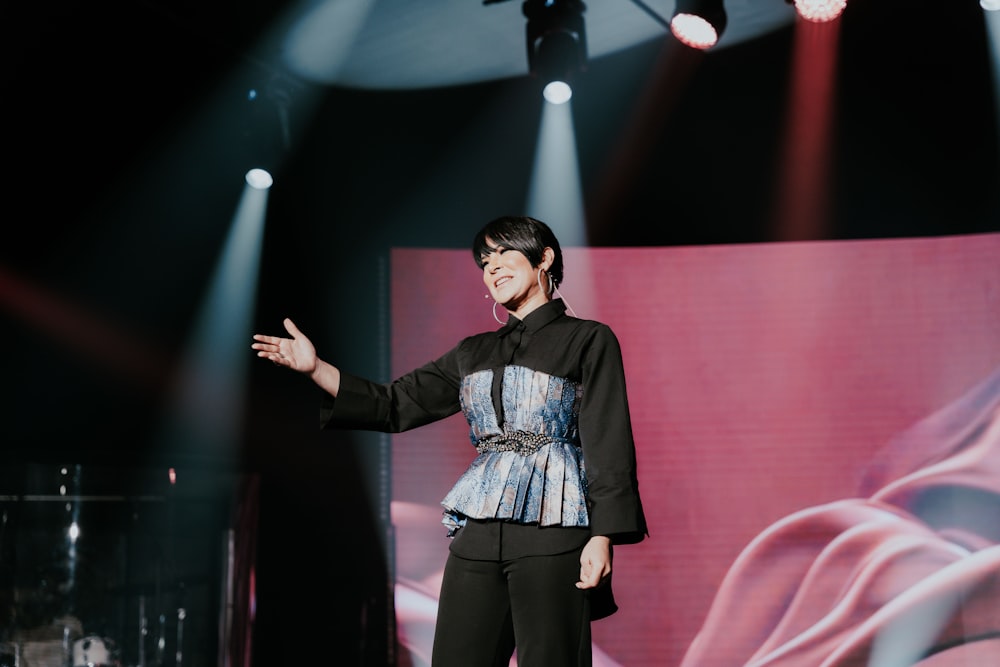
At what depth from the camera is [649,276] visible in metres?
4.20

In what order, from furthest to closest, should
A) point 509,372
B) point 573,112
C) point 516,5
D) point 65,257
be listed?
point 573,112, point 516,5, point 65,257, point 509,372

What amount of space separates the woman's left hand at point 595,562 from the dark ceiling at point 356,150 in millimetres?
2475

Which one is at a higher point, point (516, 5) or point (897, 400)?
point (516, 5)

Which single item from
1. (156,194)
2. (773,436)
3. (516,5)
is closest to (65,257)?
(156,194)

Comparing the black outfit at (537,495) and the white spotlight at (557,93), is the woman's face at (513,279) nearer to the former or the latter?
the black outfit at (537,495)

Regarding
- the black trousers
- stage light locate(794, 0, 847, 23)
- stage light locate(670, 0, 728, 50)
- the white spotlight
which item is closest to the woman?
the black trousers

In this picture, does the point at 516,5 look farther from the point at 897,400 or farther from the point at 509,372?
the point at 509,372

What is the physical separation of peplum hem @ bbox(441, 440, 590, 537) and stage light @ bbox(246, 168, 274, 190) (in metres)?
2.83

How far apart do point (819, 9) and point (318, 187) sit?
2226mm

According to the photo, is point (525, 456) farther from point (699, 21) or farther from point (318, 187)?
point (318, 187)

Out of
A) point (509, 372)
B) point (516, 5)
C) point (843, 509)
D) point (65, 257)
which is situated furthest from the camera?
point (516, 5)

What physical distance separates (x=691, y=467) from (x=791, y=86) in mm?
1705

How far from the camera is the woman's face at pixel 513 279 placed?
6.16ft

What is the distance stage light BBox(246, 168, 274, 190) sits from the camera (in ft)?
14.1
